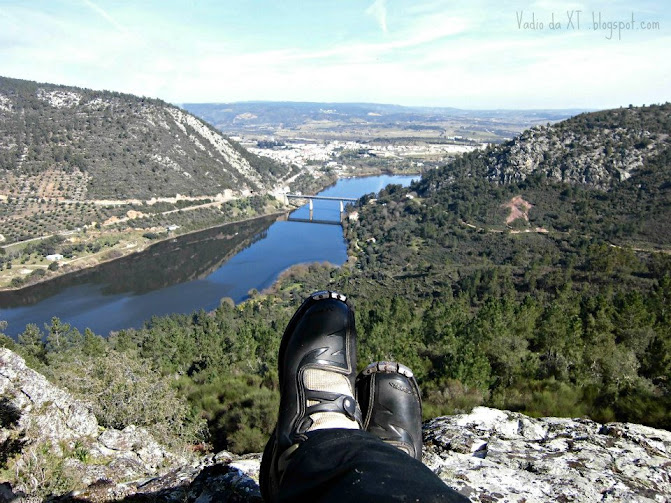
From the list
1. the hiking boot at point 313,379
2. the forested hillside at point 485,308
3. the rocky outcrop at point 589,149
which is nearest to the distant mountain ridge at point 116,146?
the forested hillside at point 485,308

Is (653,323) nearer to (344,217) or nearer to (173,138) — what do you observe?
(344,217)

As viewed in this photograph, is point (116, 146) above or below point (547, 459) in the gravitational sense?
above

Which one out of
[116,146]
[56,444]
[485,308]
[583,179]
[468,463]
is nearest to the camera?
[468,463]

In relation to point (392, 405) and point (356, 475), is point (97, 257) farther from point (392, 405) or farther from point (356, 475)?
point (356, 475)

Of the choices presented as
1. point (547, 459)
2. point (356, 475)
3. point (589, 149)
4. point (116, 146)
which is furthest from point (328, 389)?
point (116, 146)

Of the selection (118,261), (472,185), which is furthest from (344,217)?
(118,261)

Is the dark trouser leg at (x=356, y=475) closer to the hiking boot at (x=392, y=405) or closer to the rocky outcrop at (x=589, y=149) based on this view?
the hiking boot at (x=392, y=405)
